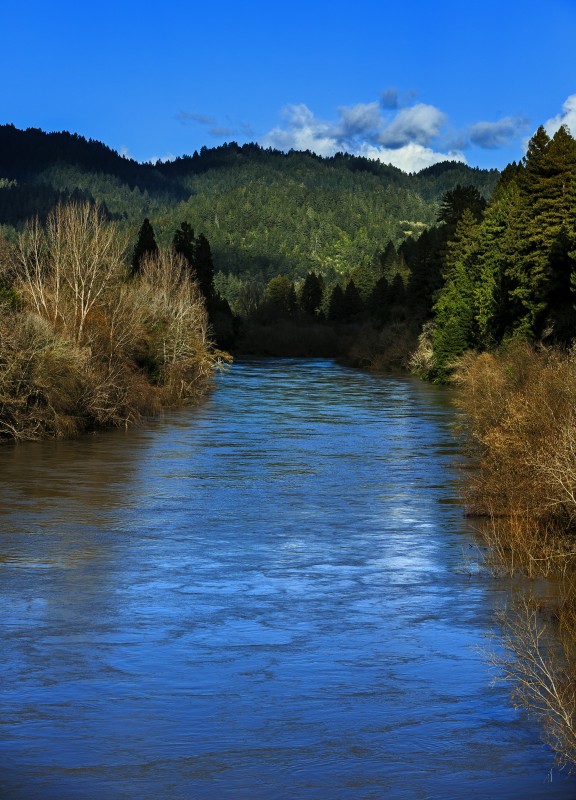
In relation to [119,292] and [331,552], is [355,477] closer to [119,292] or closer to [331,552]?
[331,552]

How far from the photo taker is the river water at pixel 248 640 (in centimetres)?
1139

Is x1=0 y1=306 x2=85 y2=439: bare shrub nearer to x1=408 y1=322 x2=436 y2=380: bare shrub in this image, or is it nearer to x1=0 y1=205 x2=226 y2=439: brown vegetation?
x1=0 y1=205 x2=226 y2=439: brown vegetation

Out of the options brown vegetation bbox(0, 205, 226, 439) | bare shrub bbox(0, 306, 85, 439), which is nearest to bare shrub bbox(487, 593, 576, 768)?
bare shrub bbox(0, 306, 85, 439)

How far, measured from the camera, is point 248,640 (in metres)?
16.1

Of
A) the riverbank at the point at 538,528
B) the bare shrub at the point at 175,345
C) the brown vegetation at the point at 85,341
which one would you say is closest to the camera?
the riverbank at the point at 538,528

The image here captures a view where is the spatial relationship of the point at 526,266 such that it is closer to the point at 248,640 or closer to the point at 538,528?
the point at 538,528

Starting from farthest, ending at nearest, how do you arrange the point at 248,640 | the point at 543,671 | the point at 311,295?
1. the point at 311,295
2. the point at 248,640
3. the point at 543,671

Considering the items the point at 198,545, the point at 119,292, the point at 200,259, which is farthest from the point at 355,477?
the point at 200,259

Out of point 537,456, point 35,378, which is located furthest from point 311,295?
point 537,456

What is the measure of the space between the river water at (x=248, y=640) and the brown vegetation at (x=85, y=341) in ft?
19.3

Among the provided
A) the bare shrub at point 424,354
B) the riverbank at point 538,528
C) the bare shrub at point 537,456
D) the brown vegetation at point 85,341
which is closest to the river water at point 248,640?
the riverbank at point 538,528

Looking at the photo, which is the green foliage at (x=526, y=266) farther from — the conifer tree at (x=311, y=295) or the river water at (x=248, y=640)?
the conifer tree at (x=311, y=295)

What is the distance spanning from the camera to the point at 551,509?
21609mm

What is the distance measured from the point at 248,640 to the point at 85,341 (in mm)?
31437
